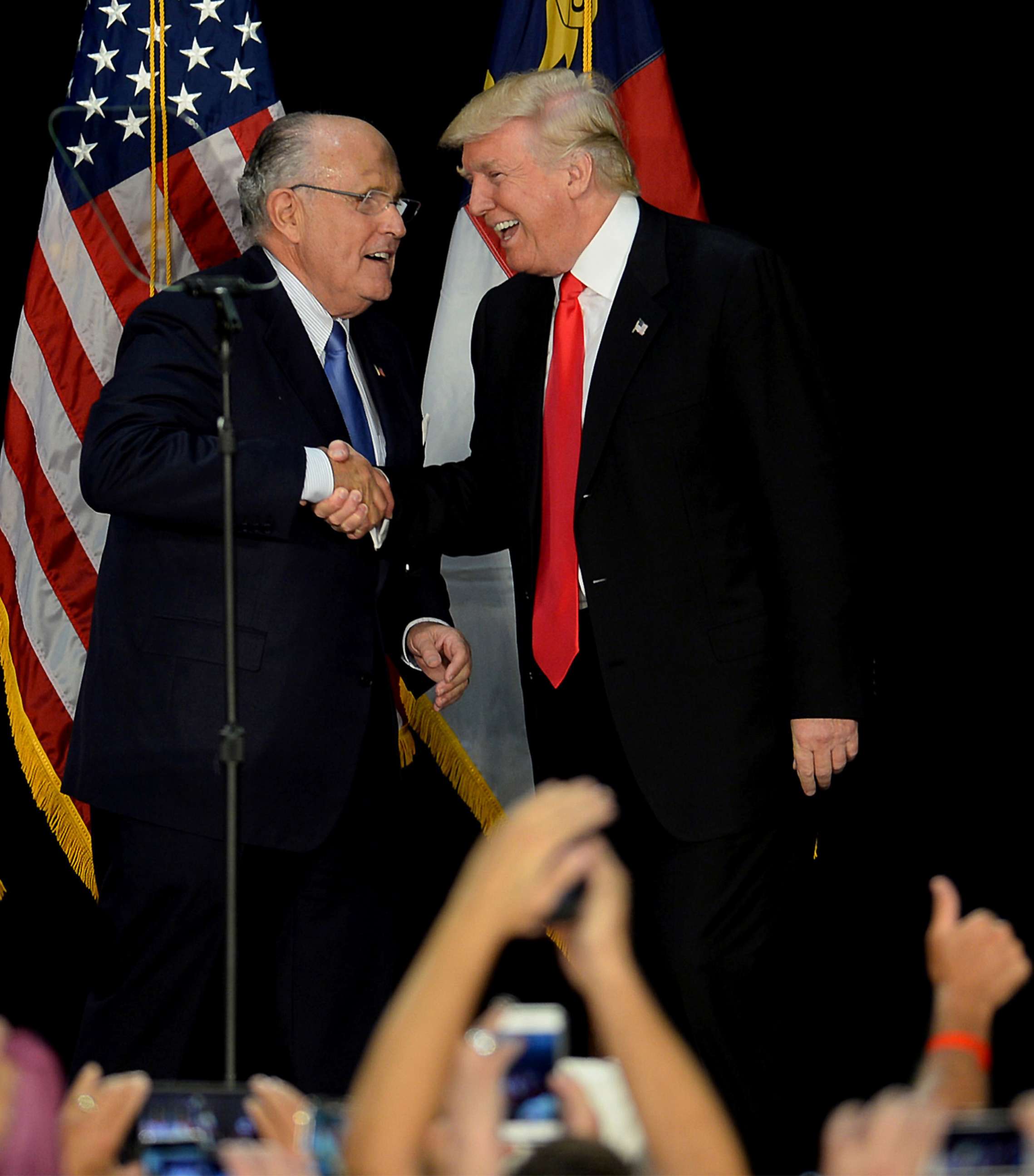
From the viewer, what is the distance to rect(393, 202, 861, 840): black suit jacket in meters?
2.69

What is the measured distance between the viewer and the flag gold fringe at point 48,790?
3.78 metres

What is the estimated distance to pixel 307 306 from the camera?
3.12m

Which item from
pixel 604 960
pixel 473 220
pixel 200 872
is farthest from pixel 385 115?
pixel 604 960

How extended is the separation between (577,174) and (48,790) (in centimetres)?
190

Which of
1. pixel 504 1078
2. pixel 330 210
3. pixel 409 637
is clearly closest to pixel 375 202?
pixel 330 210

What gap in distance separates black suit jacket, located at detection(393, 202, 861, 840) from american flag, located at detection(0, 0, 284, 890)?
1.42 meters

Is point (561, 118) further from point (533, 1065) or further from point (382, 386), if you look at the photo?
point (533, 1065)

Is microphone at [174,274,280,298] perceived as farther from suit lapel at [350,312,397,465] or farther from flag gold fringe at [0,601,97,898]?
flag gold fringe at [0,601,97,898]

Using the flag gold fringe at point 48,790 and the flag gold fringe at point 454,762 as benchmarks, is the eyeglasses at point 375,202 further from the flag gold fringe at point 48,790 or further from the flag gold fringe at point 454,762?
the flag gold fringe at point 48,790

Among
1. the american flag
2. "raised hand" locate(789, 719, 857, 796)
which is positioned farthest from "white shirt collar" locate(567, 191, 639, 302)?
the american flag

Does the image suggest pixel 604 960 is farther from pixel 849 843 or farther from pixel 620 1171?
pixel 849 843

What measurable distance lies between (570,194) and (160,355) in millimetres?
773

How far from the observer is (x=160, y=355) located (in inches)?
115

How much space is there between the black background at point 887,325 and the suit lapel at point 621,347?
34.2 inches
